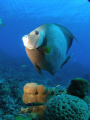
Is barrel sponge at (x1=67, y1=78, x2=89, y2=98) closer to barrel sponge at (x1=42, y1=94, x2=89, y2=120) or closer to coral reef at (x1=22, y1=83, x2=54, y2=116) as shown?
barrel sponge at (x1=42, y1=94, x2=89, y2=120)

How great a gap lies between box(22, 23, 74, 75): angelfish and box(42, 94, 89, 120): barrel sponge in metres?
1.76

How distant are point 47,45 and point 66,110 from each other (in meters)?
2.02

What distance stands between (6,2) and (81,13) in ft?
76.7

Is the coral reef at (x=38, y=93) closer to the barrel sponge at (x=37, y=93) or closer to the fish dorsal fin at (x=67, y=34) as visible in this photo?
the barrel sponge at (x=37, y=93)

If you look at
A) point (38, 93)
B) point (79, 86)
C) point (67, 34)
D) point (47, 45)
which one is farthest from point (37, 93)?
point (47, 45)

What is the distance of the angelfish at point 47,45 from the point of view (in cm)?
83

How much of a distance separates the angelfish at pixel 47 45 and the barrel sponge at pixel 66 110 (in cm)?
176

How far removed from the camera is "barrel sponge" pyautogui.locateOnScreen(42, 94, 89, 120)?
2.39 meters

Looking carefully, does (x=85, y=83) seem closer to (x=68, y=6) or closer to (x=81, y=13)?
(x=68, y=6)

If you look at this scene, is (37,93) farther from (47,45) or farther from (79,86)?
(47,45)

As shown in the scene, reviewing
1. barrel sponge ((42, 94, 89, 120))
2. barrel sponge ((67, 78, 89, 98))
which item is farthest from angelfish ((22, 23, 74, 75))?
barrel sponge ((67, 78, 89, 98))

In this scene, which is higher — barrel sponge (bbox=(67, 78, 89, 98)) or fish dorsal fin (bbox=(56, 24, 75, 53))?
barrel sponge (bbox=(67, 78, 89, 98))

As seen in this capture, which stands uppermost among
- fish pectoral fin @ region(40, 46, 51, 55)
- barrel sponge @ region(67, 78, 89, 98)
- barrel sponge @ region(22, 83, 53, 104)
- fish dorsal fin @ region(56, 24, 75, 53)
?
barrel sponge @ region(22, 83, 53, 104)

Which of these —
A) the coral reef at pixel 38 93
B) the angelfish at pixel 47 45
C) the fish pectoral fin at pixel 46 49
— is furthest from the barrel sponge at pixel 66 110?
the fish pectoral fin at pixel 46 49
